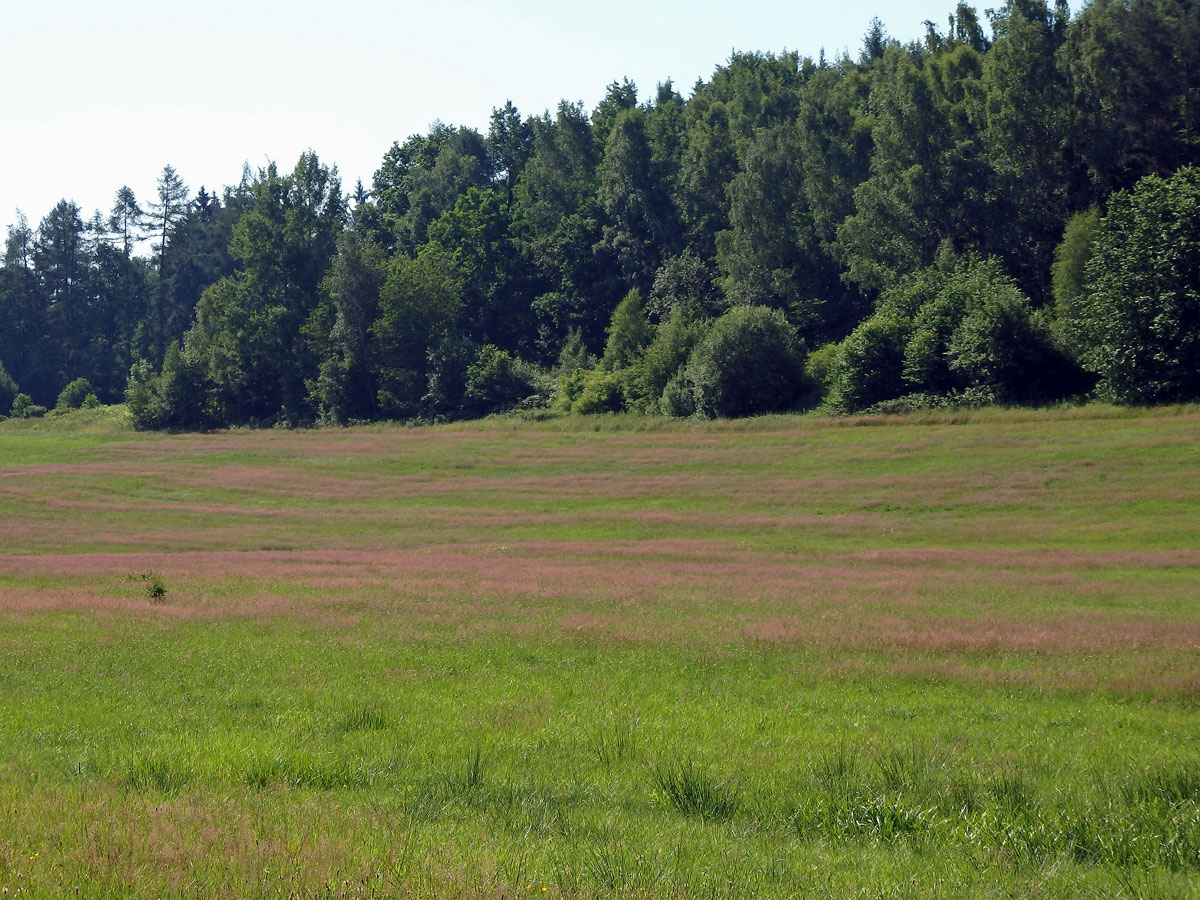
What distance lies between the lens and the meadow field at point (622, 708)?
26.1 feet

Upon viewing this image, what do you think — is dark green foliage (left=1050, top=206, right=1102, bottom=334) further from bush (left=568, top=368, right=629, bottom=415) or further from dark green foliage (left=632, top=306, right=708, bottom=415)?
bush (left=568, top=368, right=629, bottom=415)

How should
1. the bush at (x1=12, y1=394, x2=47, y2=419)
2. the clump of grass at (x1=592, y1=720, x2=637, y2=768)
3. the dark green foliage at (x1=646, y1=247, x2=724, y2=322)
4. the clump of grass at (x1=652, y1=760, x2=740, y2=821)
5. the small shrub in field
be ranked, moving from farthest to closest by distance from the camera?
the bush at (x1=12, y1=394, x2=47, y2=419) < the dark green foliage at (x1=646, y1=247, x2=724, y2=322) < the small shrub in field < the clump of grass at (x1=592, y1=720, x2=637, y2=768) < the clump of grass at (x1=652, y1=760, x2=740, y2=821)

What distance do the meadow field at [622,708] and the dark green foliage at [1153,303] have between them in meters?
19.3

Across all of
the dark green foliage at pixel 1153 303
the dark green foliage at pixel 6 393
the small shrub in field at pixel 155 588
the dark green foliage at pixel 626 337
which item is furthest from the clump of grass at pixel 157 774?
the dark green foliage at pixel 6 393

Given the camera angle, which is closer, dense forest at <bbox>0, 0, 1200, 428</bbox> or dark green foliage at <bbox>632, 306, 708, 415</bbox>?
dense forest at <bbox>0, 0, 1200, 428</bbox>

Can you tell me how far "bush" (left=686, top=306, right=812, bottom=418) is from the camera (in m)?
84.6

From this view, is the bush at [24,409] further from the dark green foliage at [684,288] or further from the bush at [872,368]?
the bush at [872,368]

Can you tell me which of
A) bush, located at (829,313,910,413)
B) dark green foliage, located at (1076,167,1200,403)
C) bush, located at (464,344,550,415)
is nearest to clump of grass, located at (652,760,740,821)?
dark green foliage, located at (1076,167,1200,403)

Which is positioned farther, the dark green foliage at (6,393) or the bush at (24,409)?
the dark green foliage at (6,393)

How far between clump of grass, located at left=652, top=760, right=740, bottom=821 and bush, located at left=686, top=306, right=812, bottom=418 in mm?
73745

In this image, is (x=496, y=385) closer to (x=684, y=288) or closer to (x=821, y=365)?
(x=684, y=288)

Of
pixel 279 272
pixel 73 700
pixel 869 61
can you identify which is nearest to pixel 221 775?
pixel 73 700

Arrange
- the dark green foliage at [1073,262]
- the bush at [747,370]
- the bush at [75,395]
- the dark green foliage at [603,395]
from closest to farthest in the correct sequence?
the dark green foliage at [1073,262]
the bush at [747,370]
the dark green foliage at [603,395]
the bush at [75,395]

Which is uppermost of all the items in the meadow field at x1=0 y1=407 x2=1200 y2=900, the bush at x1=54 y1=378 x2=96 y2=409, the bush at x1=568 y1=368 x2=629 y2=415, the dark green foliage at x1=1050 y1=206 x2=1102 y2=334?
the dark green foliage at x1=1050 y1=206 x2=1102 y2=334
